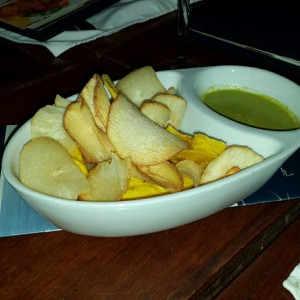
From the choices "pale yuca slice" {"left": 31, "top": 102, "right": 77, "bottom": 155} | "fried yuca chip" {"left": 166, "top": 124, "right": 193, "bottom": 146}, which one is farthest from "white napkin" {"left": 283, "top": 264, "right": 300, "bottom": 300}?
"pale yuca slice" {"left": 31, "top": 102, "right": 77, "bottom": 155}

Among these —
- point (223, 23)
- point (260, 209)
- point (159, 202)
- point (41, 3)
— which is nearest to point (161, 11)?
point (223, 23)

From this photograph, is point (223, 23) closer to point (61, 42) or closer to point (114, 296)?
point (61, 42)

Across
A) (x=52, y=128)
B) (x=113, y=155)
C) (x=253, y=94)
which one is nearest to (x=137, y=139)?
(x=113, y=155)

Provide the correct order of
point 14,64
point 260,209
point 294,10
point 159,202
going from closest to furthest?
point 159,202 → point 260,209 → point 14,64 → point 294,10

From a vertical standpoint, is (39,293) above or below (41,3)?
below

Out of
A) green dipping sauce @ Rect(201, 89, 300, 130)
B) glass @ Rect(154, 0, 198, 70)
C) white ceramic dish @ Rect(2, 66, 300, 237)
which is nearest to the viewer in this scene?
white ceramic dish @ Rect(2, 66, 300, 237)

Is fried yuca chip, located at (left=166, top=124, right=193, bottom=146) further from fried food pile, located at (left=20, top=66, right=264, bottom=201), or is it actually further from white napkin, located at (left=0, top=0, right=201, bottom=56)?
white napkin, located at (left=0, top=0, right=201, bottom=56)
